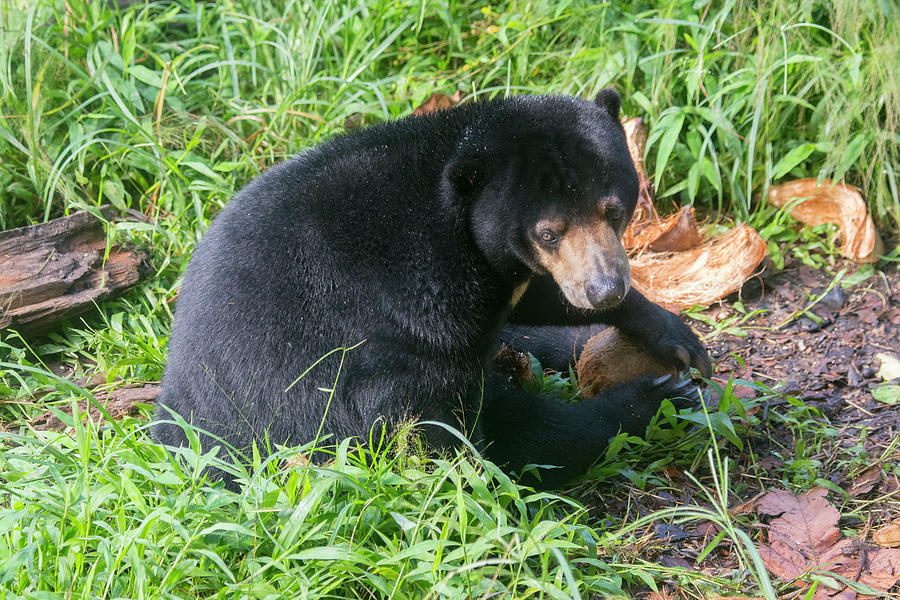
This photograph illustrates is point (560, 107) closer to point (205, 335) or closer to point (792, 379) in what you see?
point (205, 335)

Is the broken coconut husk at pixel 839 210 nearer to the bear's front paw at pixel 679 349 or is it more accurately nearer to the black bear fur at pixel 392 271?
the bear's front paw at pixel 679 349

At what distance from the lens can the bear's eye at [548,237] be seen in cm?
344

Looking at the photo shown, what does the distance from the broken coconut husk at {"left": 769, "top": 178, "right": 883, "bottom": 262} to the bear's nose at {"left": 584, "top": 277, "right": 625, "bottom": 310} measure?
8.02 ft

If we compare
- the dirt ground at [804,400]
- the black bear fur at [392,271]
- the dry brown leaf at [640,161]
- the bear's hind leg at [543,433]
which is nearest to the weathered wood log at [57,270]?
the black bear fur at [392,271]

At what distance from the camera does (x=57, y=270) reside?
15.5 ft

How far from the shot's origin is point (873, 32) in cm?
515

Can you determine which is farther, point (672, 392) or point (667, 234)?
point (667, 234)

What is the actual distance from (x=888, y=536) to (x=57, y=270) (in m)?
4.11

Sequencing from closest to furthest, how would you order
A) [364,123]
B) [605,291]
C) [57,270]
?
1. [605,291]
2. [57,270]
3. [364,123]

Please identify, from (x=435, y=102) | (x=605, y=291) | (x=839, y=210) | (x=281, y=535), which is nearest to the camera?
(x=281, y=535)

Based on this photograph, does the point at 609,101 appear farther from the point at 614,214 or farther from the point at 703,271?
the point at 703,271

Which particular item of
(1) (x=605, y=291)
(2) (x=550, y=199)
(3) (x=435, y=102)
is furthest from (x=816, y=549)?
(3) (x=435, y=102)

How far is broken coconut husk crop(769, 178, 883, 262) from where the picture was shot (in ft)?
17.0

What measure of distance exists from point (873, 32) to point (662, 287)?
1.90m
